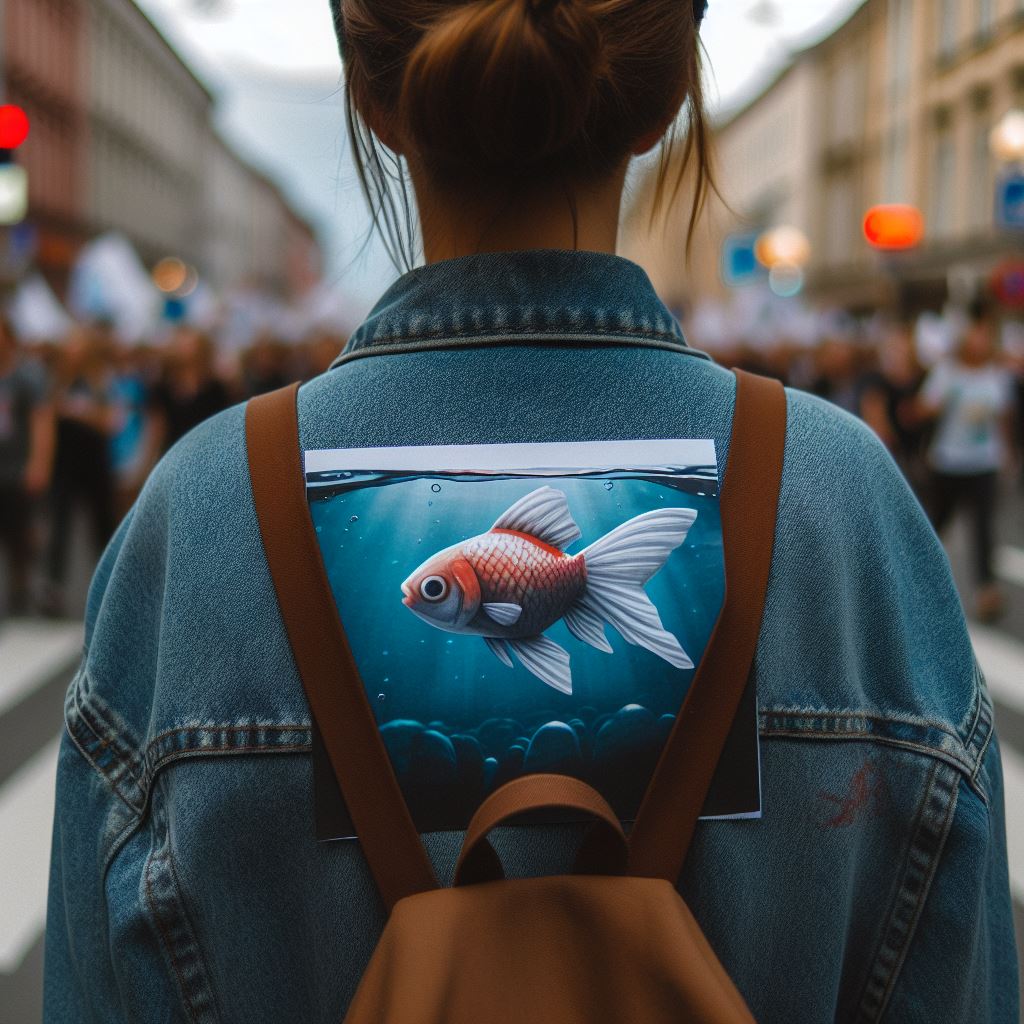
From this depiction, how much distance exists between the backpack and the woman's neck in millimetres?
201

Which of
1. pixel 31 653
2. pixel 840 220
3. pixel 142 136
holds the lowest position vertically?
pixel 31 653

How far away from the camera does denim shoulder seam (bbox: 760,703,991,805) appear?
1.11 m

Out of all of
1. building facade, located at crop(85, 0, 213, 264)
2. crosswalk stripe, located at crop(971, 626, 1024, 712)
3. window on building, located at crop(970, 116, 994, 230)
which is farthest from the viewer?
Answer: building facade, located at crop(85, 0, 213, 264)

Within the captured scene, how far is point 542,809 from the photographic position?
3.25 ft

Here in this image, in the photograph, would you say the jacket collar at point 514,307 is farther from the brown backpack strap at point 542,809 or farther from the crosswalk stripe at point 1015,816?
the crosswalk stripe at point 1015,816

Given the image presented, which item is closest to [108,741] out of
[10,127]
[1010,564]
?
[10,127]

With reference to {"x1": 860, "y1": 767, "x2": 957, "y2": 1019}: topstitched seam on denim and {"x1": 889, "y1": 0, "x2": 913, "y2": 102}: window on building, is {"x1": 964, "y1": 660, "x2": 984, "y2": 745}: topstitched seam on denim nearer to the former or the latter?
{"x1": 860, "y1": 767, "x2": 957, "y2": 1019}: topstitched seam on denim

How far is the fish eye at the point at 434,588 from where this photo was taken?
1.09 m

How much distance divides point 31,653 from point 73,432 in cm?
193

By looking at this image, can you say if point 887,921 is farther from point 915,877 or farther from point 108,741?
point 108,741

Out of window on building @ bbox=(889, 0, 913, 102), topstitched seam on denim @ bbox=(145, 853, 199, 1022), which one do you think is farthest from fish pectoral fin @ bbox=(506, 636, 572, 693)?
window on building @ bbox=(889, 0, 913, 102)

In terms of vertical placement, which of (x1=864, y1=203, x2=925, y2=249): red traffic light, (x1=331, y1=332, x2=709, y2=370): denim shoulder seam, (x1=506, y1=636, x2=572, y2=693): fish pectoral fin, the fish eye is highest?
(x1=331, y1=332, x2=709, y2=370): denim shoulder seam

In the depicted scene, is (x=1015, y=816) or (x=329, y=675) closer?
(x=329, y=675)

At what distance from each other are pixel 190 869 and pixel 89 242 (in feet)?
140
